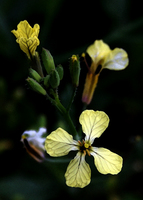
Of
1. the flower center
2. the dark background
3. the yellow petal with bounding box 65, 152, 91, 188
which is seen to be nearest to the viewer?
the yellow petal with bounding box 65, 152, 91, 188

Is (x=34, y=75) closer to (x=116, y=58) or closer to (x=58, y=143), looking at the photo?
(x=58, y=143)

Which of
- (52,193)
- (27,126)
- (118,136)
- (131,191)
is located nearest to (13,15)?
(27,126)

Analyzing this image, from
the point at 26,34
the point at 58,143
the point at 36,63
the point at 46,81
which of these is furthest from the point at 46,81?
the point at 58,143

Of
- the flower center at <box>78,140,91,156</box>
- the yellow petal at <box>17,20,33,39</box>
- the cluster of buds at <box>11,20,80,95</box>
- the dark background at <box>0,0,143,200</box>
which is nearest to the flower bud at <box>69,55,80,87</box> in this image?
the cluster of buds at <box>11,20,80,95</box>

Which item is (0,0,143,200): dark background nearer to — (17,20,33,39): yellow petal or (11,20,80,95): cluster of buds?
(11,20,80,95): cluster of buds

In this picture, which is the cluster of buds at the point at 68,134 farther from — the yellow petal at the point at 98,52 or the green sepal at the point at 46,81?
the yellow petal at the point at 98,52

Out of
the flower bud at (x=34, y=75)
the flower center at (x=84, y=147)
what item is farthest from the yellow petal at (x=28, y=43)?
the flower center at (x=84, y=147)
